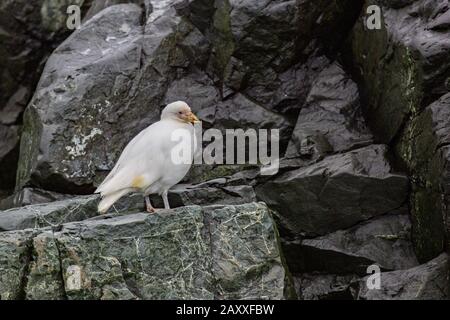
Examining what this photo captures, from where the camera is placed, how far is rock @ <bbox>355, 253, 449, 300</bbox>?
29.1 ft

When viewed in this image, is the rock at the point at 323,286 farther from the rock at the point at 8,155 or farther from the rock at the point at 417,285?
the rock at the point at 8,155

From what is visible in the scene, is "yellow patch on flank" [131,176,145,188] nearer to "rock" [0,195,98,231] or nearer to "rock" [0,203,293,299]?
"rock" [0,203,293,299]

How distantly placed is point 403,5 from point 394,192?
249 cm

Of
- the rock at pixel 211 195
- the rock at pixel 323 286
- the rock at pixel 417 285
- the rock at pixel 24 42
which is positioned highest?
the rock at pixel 24 42

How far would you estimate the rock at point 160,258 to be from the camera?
27.3ft

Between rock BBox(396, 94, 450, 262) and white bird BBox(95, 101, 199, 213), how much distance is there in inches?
106

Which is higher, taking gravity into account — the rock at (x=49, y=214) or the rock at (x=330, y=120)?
the rock at (x=330, y=120)

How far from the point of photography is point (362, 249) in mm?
10383

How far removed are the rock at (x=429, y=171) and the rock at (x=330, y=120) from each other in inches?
43.8

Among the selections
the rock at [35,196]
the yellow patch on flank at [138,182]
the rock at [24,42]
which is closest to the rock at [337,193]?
the yellow patch on flank at [138,182]

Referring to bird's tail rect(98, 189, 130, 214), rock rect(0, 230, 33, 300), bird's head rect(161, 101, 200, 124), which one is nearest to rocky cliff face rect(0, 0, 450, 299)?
rock rect(0, 230, 33, 300)

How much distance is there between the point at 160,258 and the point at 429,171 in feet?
10.8

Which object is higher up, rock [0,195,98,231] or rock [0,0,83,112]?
rock [0,0,83,112]

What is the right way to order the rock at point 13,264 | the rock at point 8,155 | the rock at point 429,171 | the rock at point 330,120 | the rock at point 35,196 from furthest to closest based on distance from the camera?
the rock at point 8,155
the rock at point 35,196
the rock at point 330,120
the rock at point 429,171
the rock at point 13,264
